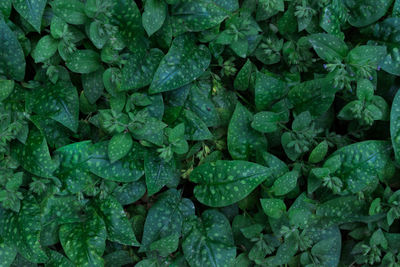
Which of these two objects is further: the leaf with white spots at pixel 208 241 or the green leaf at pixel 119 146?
the leaf with white spots at pixel 208 241

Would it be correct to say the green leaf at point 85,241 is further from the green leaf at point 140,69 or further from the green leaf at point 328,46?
the green leaf at point 328,46

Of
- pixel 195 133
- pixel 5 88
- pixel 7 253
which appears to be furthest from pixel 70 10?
pixel 7 253

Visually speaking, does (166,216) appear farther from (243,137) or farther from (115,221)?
(243,137)

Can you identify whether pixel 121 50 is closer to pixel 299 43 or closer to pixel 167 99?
pixel 167 99

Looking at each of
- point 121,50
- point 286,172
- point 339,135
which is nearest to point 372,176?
point 339,135

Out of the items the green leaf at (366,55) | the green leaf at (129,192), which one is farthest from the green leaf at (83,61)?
the green leaf at (366,55)

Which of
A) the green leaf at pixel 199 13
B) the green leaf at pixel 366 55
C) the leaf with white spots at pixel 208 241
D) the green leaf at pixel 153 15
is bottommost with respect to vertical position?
the leaf with white spots at pixel 208 241
